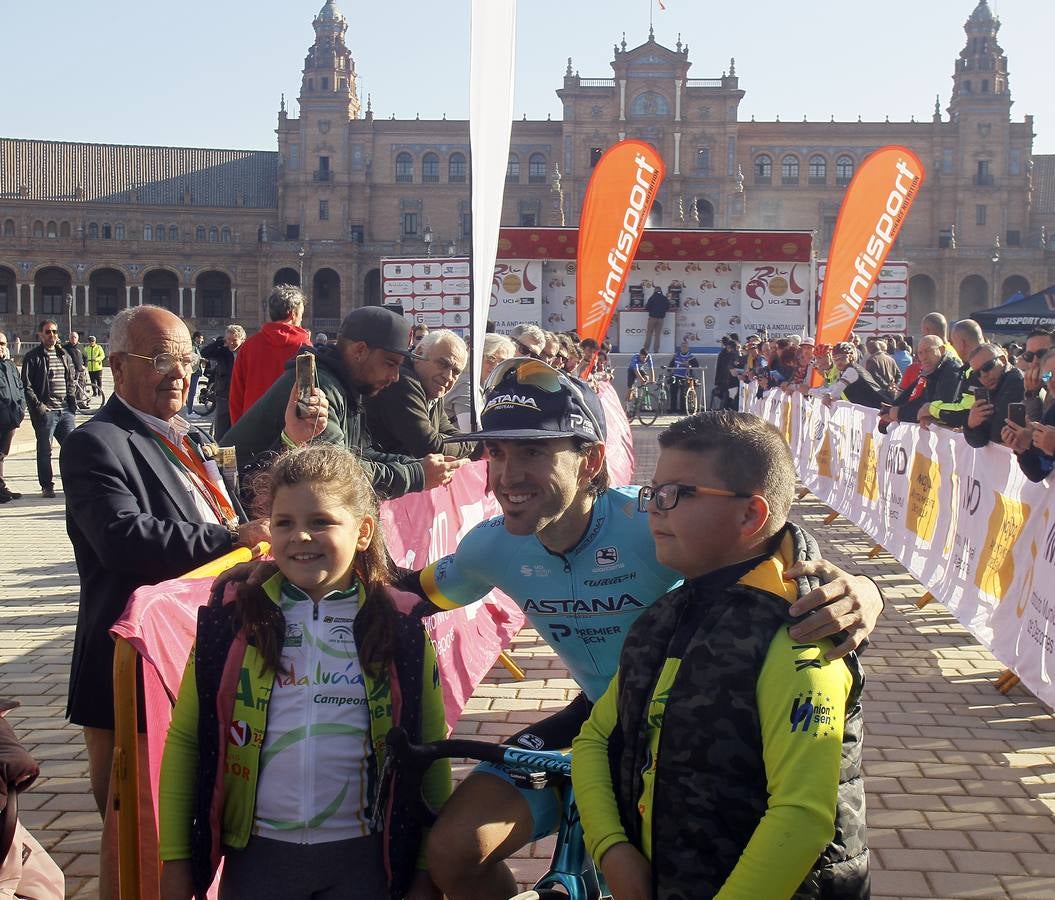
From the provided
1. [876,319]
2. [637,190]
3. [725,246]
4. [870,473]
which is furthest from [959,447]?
[725,246]

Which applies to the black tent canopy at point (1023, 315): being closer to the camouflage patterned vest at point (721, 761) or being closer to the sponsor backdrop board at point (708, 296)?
the sponsor backdrop board at point (708, 296)

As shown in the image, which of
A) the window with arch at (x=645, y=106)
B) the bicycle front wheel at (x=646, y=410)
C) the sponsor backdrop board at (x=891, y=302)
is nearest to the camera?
the sponsor backdrop board at (x=891, y=302)

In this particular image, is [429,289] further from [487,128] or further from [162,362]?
[162,362]

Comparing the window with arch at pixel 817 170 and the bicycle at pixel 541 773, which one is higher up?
the window with arch at pixel 817 170

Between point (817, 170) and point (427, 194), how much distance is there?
2721cm

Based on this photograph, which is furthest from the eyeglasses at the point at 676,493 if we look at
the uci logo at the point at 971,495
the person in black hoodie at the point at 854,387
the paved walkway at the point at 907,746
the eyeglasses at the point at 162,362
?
the person in black hoodie at the point at 854,387

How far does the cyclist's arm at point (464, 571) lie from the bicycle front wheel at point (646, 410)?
862 inches

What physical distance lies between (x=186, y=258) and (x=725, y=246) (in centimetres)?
5349

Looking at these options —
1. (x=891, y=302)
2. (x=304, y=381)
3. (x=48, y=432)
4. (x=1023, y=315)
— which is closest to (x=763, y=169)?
(x=1023, y=315)

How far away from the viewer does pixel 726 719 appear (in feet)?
6.56

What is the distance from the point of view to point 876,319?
23641mm

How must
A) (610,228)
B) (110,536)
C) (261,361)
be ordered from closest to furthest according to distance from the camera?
(110,536) < (261,361) < (610,228)

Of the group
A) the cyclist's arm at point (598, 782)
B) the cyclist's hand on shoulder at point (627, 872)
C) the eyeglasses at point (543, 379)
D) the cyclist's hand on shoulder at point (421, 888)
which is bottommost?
the cyclist's hand on shoulder at point (421, 888)

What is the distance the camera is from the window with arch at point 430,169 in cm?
7825
